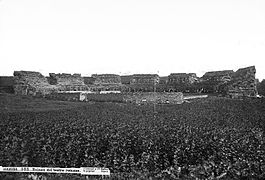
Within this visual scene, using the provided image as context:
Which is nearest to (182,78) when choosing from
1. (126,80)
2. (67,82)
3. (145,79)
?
(145,79)

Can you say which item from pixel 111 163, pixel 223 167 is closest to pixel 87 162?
pixel 111 163

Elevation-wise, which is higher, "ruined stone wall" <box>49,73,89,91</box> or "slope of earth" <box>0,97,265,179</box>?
"ruined stone wall" <box>49,73,89,91</box>

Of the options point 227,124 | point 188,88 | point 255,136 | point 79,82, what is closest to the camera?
point 255,136

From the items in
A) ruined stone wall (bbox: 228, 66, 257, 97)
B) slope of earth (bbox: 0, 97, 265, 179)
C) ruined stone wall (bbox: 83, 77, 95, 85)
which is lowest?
slope of earth (bbox: 0, 97, 265, 179)

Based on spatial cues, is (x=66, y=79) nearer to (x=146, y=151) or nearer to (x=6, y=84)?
(x=6, y=84)

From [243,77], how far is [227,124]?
2308cm

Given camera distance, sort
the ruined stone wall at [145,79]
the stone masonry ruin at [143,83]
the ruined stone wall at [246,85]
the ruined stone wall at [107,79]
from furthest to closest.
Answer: the ruined stone wall at [107,79] → the ruined stone wall at [145,79] → the stone masonry ruin at [143,83] → the ruined stone wall at [246,85]

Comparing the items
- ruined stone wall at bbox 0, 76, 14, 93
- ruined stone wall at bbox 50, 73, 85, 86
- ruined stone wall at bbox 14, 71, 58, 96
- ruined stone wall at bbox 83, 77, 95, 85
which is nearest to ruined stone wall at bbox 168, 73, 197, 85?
ruined stone wall at bbox 83, 77, 95, 85

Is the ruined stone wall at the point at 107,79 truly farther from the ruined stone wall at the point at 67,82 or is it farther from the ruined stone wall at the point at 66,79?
the ruined stone wall at the point at 66,79

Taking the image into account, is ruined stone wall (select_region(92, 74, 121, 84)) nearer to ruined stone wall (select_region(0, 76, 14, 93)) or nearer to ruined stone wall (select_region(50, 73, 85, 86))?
ruined stone wall (select_region(50, 73, 85, 86))

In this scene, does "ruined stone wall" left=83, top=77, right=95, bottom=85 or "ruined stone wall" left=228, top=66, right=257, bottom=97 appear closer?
"ruined stone wall" left=228, top=66, right=257, bottom=97

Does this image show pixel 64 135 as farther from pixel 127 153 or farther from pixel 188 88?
pixel 188 88

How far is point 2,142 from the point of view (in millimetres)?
14719

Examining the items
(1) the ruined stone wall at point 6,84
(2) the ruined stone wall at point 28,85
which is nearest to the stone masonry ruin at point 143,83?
(2) the ruined stone wall at point 28,85
